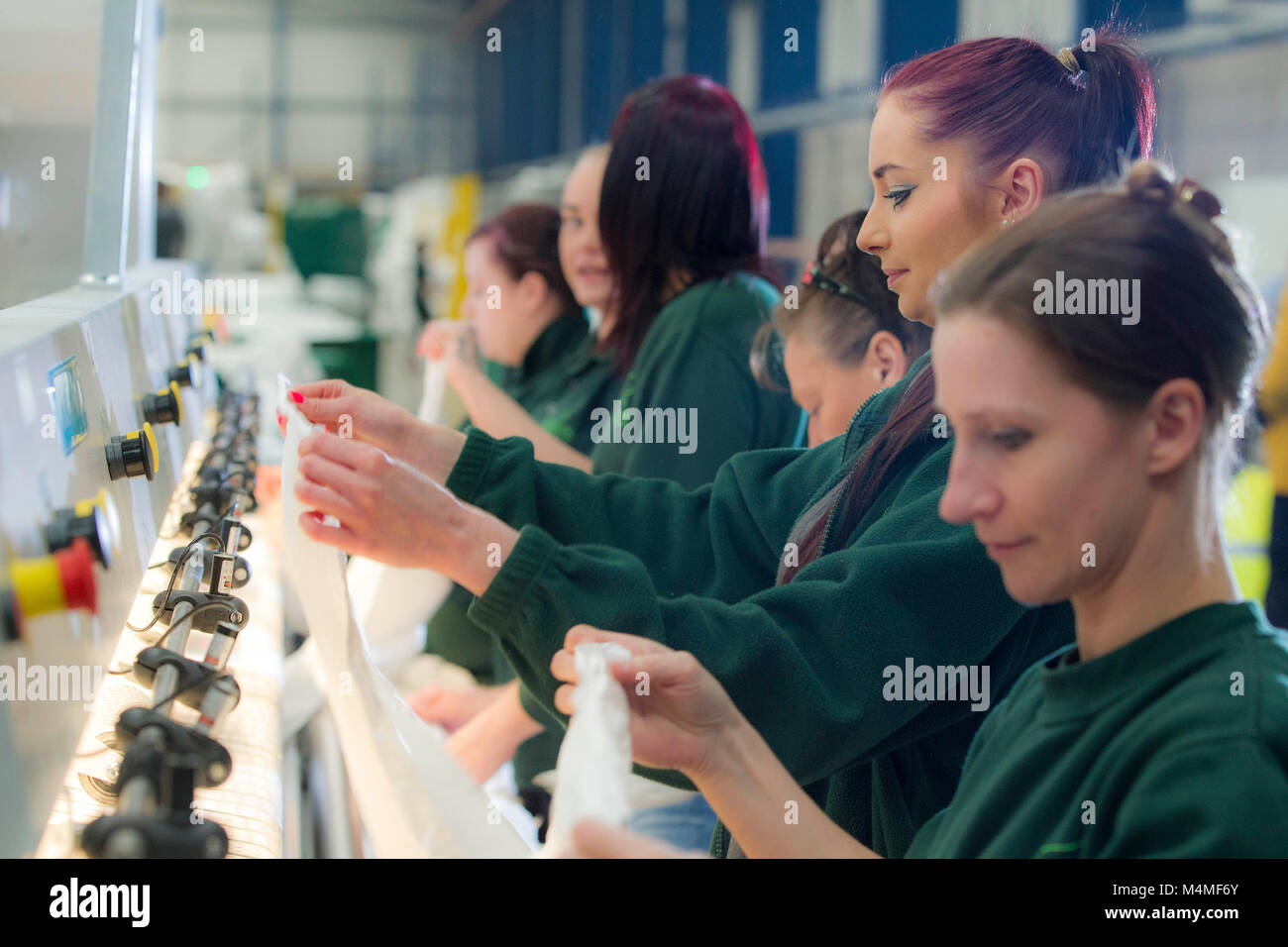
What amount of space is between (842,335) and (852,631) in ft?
1.79

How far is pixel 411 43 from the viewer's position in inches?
339

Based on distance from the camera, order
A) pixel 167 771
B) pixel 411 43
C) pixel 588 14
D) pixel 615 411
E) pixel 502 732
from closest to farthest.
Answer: pixel 167 771, pixel 615 411, pixel 502 732, pixel 588 14, pixel 411 43

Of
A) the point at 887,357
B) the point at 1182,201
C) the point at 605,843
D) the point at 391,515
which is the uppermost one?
the point at 1182,201

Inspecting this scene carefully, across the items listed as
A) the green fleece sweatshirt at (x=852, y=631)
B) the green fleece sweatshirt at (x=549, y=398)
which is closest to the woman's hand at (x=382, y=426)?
the green fleece sweatshirt at (x=852, y=631)

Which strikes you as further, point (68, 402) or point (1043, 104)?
point (1043, 104)

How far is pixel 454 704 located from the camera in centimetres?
214

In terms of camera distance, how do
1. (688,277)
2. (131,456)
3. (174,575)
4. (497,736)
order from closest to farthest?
(131,456) → (174,575) → (688,277) → (497,736)

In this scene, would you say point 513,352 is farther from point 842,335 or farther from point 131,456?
point 131,456

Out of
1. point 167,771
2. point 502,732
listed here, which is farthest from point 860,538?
point 502,732

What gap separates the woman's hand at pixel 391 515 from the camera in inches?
34.3

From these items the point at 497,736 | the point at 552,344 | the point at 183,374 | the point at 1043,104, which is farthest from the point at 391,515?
the point at 552,344

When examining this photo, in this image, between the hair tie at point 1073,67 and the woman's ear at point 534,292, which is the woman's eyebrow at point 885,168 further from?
the woman's ear at point 534,292
